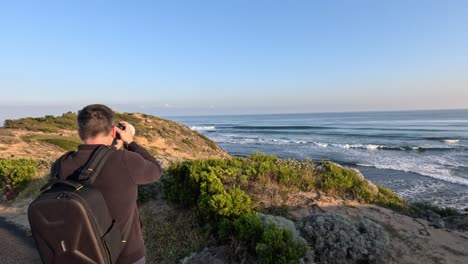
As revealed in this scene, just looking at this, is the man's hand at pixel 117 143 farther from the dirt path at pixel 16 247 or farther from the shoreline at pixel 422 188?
the shoreline at pixel 422 188

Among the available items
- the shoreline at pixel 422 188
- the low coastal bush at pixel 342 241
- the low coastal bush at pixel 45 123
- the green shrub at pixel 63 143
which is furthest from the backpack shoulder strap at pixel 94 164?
the low coastal bush at pixel 45 123

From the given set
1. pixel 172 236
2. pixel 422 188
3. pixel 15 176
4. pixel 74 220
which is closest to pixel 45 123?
pixel 15 176

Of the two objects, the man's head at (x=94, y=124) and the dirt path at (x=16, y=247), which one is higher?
the man's head at (x=94, y=124)

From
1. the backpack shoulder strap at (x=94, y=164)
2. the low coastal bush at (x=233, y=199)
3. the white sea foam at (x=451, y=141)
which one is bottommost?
the white sea foam at (x=451, y=141)

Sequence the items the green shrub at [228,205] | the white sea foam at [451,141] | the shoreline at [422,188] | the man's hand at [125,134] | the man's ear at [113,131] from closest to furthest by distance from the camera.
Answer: the man's ear at [113,131]
the man's hand at [125,134]
the green shrub at [228,205]
the shoreline at [422,188]
the white sea foam at [451,141]

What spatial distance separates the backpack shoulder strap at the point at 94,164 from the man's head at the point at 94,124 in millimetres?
111

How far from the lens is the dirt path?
5115mm

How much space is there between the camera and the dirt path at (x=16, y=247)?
5115mm

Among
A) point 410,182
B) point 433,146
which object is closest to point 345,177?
point 410,182

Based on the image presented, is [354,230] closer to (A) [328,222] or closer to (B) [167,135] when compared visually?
(A) [328,222]

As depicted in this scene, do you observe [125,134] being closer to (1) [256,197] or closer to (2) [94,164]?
(2) [94,164]

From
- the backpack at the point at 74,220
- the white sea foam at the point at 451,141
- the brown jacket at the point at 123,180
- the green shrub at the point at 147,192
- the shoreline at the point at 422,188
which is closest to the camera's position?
the backpack at the point at 74,220

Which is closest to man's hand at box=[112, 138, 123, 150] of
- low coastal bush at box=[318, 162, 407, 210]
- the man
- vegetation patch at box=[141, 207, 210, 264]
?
the man

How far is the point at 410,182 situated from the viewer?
1767 cm
